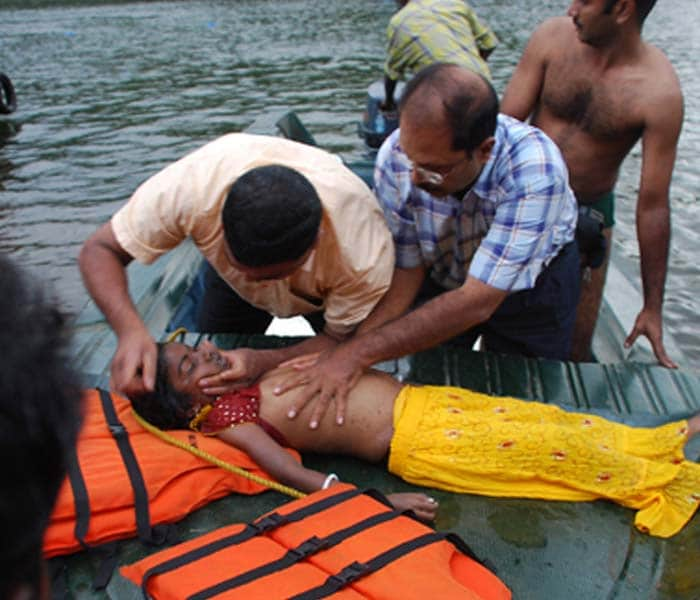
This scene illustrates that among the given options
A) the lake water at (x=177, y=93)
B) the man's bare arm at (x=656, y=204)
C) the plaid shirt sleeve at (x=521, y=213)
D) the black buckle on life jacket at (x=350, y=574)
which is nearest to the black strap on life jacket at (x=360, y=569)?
the black buckle on life jacket at (x=350, y=574)

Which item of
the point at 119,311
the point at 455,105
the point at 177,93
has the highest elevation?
the point at 455,105

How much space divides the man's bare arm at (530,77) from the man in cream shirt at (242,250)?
1377 mm

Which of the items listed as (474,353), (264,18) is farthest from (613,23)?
(264,18)

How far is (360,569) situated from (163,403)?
1.01 meters

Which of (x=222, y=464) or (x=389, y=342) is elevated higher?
(x=389, y=342)

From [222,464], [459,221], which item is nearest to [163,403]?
[222,464]

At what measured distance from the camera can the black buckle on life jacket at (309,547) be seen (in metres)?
1.73

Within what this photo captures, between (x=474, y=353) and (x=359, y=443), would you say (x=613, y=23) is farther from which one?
(x=359, y=443)

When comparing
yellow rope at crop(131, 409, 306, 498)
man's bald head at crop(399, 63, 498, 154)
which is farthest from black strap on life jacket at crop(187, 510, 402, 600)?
man's bald head at crop(399, 63, 498, 154)

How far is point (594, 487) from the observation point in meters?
2.24

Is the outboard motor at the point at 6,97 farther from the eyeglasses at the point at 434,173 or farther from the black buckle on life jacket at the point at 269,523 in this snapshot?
the black buckle on life jacket at the point at 269,523

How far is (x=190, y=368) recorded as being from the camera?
93.9 inches

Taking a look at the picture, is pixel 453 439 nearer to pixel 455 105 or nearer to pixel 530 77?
pixel 455 105

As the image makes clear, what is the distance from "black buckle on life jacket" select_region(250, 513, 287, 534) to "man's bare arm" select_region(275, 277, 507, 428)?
53 cm
